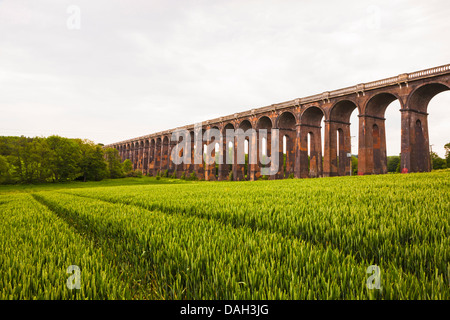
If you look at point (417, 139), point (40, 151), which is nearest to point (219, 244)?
point (417, 139)

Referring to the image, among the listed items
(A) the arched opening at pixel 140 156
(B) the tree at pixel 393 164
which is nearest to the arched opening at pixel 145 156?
(A) the arched opening at pixel 140 156

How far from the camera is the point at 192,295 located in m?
1.73

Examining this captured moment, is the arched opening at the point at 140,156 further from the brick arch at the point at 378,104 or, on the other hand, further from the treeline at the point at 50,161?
the brick arch at the point at 378,104

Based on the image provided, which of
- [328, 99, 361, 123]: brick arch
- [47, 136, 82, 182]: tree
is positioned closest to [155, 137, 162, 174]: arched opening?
[47, 136, 82, 182]: tree

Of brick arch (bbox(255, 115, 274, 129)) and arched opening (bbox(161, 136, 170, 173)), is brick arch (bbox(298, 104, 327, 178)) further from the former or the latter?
arched opening (bbox(161, 136, 170, 173))

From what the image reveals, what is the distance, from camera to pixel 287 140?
43.1 m

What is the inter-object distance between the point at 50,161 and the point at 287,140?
4283cm

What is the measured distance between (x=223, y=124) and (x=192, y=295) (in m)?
49.9

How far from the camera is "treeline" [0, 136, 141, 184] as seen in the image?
1681 inches

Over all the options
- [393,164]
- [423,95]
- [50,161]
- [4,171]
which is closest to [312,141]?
[423,95]

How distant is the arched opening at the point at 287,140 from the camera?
4123 centimetres

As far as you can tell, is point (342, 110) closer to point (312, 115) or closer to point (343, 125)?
point (343, 125)

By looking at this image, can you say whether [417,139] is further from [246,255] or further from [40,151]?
[40,151]

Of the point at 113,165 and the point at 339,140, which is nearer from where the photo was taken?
the point at 339,140
